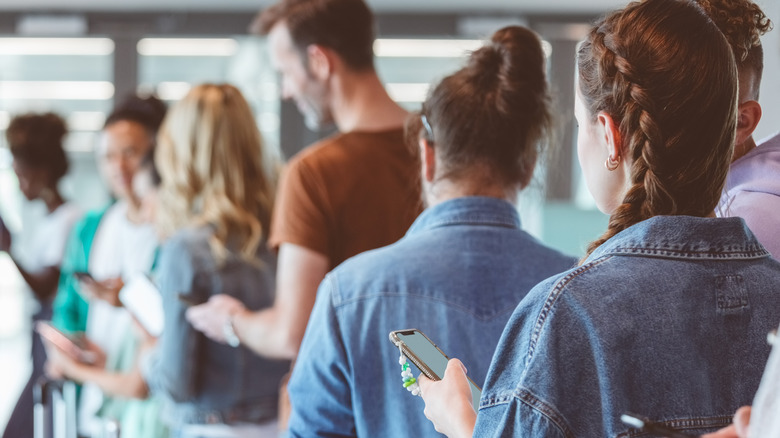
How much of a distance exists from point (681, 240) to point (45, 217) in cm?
308

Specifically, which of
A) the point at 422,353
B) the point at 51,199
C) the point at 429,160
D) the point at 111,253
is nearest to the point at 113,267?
the point at 111,253

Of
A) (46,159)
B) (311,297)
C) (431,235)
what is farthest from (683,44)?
(46,159)

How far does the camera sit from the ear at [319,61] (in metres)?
1.88

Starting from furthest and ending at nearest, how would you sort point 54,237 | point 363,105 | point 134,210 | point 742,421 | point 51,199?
point 51,199, point 54,237, point 134,210, point 363,105, point 742,421

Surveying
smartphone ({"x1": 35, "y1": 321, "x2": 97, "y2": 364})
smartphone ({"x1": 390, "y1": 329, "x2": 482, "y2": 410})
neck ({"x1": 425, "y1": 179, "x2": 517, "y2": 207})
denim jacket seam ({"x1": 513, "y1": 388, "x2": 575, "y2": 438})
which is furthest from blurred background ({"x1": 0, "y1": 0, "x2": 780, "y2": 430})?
denim jacket seam ({"x1": 513, "y1": 388, "x2": 575, "y2": 438})

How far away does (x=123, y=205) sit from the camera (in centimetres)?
269

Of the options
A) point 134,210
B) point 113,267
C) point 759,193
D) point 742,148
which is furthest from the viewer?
point 134,210

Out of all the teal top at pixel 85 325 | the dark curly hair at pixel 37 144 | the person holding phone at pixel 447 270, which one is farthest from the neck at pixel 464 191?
the dark curly hair at pixel 37 144

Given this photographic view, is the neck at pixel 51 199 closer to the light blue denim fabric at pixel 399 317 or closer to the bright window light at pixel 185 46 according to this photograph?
the bright window light at pixel 185 46

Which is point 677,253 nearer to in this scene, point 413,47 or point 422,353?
point 422,353

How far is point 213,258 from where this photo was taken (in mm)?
1925

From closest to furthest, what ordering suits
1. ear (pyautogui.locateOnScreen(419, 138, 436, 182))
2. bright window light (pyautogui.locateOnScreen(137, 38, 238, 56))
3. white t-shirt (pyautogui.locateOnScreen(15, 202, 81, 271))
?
ear (pyautogui.locateOnScreen(419, 138, 436, 182))
white t-shirt (pyautogui.locateOnScreen(15, 202, 81, 271))
bright window light (pyautogui.locateOnScreen(137, 38, 238, 56))

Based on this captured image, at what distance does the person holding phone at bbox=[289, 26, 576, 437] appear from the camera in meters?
1.13

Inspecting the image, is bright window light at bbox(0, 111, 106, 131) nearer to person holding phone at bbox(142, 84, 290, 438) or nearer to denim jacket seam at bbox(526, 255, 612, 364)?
person holding phone at bbox(142, 84, 290, 438)
